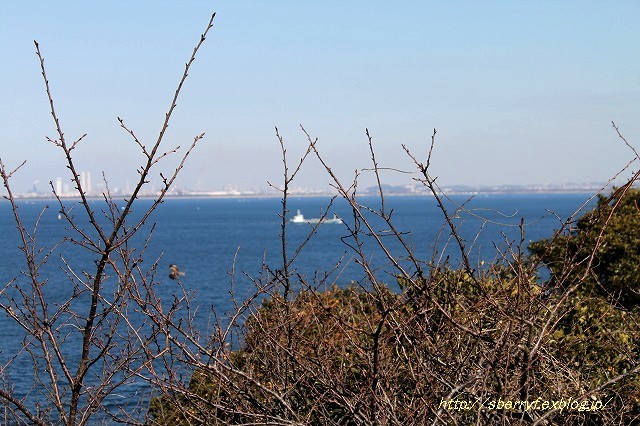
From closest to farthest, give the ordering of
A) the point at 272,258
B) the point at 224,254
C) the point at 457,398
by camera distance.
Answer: the point at 457,398 < the point at 272,258 < the point at 224,254

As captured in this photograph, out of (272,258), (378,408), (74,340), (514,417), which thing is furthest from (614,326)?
(272,258)

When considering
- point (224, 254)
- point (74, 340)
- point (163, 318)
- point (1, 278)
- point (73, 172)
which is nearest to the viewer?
point (73, 172)

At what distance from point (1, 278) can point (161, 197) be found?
58.9m

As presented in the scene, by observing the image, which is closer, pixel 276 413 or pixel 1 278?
pixel 276 413

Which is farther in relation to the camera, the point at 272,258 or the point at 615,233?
the point at 272,258

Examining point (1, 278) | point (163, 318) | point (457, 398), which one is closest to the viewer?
point (163, 318)

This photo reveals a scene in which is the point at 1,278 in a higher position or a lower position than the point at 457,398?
lower

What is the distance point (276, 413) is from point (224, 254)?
87022 millimetres

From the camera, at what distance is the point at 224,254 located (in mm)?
90938

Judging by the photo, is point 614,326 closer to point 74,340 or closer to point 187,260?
point 74,340

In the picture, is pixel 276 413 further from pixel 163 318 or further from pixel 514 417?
pixel 514 417

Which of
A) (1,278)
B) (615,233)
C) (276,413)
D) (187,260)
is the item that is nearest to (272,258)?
(187,260)

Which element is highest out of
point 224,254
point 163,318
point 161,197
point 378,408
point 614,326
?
point 161,197

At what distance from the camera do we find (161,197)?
12.9 feet
